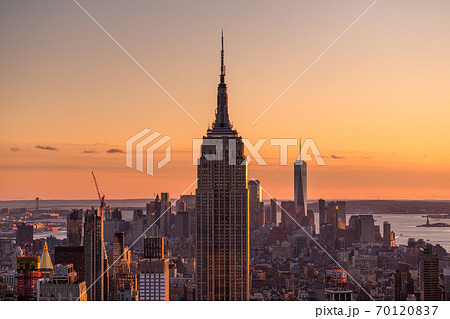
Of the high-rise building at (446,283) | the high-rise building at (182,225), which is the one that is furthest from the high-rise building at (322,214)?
the high-rise building at (182,225)

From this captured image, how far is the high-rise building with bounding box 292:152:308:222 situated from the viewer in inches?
364

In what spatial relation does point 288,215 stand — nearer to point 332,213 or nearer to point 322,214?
point 322,214

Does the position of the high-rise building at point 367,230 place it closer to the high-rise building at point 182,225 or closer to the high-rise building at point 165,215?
the high-rise building at point 182,225

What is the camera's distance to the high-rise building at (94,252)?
34.0 ft

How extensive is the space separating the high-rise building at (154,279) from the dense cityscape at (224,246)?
24 mm

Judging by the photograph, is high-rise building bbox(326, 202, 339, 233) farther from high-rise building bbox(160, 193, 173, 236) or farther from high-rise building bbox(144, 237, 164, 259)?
high-rise building bbox(144, 237, 164, 259)

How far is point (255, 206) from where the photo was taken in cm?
1180

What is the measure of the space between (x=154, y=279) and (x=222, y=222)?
1.75 meters

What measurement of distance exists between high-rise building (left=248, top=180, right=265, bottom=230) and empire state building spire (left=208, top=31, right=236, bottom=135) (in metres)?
1.13

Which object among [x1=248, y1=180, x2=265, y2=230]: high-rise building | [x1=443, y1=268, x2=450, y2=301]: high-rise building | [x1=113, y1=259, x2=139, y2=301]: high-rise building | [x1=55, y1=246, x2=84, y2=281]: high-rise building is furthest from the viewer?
[x1=248, y1=180, x2=265, y2=230]: high-rise building

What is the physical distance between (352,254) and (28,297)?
20.6 feet

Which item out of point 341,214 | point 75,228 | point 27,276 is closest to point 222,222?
point 341,214

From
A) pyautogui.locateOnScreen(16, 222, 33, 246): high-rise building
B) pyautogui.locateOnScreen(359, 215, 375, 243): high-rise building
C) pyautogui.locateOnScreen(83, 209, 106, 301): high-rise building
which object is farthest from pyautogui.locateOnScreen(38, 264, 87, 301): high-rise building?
pyautogui.locateOnScreen(359, 215, 375, 243): high-rise building
